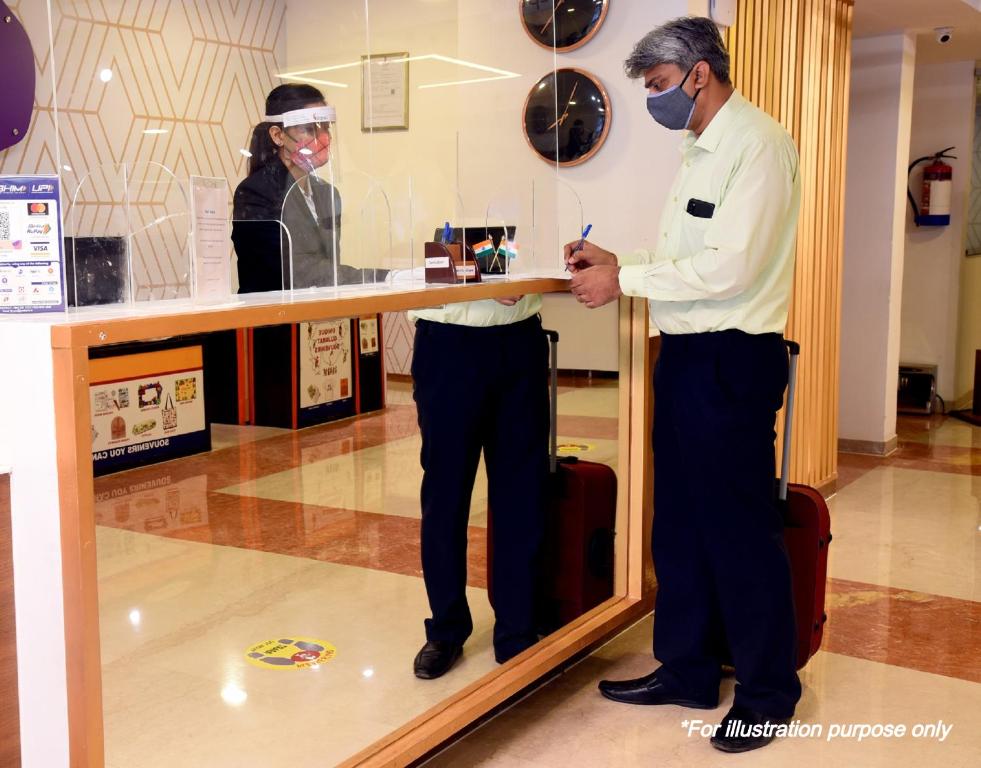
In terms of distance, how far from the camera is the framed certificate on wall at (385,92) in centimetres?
282

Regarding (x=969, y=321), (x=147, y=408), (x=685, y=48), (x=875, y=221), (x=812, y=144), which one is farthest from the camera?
(x=969, y=321)

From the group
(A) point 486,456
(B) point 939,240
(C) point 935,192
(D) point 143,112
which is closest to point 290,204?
(D) point 143,112

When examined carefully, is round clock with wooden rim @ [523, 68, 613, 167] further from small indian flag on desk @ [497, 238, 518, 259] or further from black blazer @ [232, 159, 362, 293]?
black blazer @ [232, 159, 362, 293]

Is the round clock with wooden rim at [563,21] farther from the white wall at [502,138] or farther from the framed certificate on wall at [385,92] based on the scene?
the framed certificate on wall at [385,92]

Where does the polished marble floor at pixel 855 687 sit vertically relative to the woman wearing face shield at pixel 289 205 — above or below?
below

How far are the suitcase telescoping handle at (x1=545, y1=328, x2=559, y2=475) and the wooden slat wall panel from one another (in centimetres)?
166

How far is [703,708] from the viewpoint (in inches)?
116

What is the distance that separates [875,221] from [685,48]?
394 cm

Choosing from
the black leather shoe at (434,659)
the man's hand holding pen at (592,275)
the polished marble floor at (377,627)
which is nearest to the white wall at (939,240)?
the polished marble floor at (377,627)

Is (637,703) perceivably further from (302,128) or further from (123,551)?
(123,551)

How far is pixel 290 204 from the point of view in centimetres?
244

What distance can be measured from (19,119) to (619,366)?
6.31ft

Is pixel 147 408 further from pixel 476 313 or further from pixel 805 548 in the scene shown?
pixel 805 548

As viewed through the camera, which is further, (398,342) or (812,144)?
(812,144)
